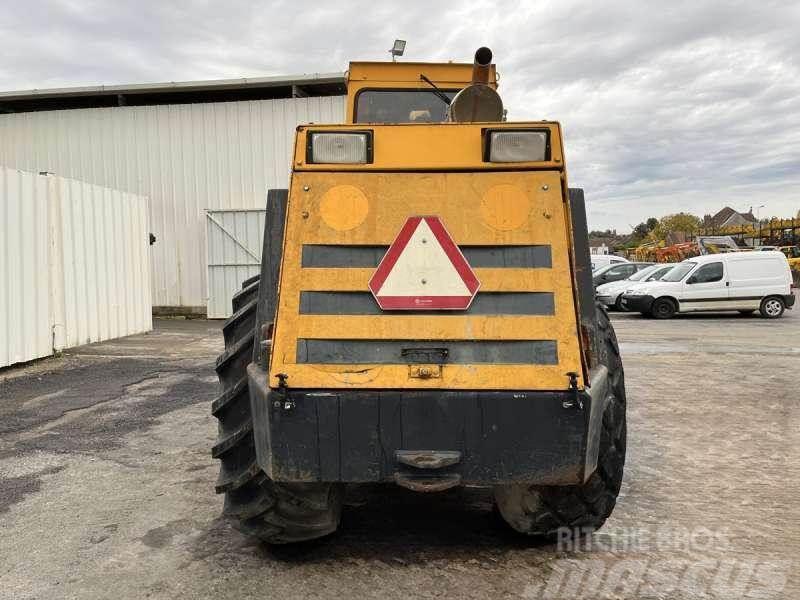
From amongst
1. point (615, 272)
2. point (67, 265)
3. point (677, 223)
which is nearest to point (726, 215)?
point (677, 223)

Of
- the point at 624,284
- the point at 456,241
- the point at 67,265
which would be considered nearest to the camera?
the point at 456,241

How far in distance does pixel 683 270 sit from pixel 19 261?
15.2 metres

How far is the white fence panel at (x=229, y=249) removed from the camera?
16453 millimetres

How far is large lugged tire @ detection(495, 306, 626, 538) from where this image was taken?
3.44 metres

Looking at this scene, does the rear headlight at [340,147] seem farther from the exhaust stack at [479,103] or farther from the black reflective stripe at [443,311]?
the exhaust stack at [479,103]

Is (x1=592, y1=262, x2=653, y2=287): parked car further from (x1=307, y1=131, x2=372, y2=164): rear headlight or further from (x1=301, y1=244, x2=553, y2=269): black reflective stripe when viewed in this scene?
(x1=307, y1=131, x2=372, y2=164): rear headlight

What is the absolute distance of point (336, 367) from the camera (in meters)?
3.09

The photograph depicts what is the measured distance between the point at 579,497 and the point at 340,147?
2005 mm

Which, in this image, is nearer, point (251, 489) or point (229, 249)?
point (251, 489)

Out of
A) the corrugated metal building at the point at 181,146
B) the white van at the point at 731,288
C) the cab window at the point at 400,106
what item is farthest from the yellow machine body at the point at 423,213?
the white van at the point at 731,288

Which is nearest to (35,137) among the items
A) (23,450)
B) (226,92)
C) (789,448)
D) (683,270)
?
(226,92)

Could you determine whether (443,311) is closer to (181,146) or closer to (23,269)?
(23,269)

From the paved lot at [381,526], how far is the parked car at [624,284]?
1253 cm

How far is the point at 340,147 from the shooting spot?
10.8 ft
